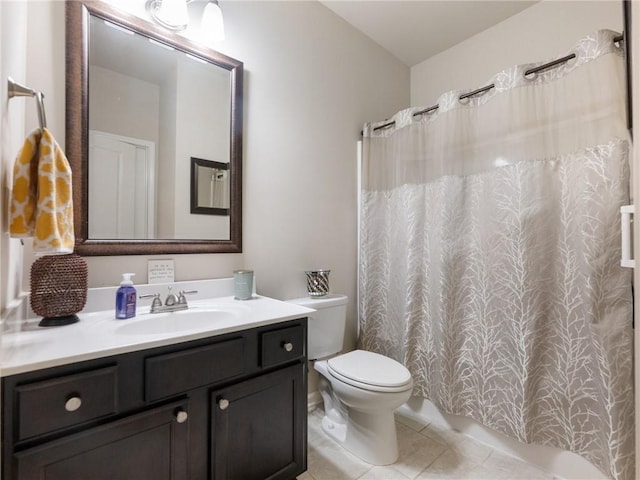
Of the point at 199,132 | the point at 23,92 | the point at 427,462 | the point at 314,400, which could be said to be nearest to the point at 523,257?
the point at 427,462

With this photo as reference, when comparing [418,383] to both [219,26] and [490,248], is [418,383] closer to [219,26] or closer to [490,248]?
[490,248]

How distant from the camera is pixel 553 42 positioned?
6.06 ft

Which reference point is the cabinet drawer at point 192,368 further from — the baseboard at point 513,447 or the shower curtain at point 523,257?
the baseboard at point 513,447

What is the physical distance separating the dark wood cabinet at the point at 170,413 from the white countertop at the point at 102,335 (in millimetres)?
29

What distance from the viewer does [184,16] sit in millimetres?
1353

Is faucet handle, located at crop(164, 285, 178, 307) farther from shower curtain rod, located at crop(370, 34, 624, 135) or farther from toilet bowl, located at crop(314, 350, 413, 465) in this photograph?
shower curtain rod, located at crop(370, 34, 624, 135)

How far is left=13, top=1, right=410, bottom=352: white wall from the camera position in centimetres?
163

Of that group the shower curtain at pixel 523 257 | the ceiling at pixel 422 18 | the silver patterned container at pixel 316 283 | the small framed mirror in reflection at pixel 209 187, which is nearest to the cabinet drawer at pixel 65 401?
the small framed mirror in reflection at pixel 209 187

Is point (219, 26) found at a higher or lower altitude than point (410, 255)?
higher

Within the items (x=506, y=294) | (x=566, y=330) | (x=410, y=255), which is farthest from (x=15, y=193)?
(x=566, y=330)

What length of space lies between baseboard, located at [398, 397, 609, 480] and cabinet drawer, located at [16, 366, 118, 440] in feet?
5.68

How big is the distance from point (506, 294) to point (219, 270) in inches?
57.4

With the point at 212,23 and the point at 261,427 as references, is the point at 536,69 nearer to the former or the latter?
the point at 212,23

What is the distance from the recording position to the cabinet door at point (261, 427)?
1.01 m
